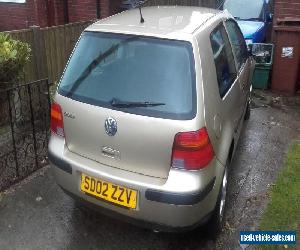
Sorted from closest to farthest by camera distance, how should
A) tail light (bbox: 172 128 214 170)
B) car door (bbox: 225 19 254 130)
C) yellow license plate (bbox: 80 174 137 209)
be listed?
tail light (bbox: 172 128 214 170) → yellow license plate (bbox: 80 174 137 209) → car door (bbox: 225 19 254 130)

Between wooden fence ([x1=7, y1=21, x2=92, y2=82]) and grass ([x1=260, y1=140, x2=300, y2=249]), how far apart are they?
13.4ft

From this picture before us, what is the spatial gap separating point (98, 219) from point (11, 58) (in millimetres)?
2483

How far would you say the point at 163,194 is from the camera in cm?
296

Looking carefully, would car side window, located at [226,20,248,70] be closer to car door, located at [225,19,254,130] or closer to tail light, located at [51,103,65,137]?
car door, located at [225,19,254,130]

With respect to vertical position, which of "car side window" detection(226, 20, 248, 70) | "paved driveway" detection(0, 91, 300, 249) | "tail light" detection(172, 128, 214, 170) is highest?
"car side window" detection(226, 20, 248, 70)

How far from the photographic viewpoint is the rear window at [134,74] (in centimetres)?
304

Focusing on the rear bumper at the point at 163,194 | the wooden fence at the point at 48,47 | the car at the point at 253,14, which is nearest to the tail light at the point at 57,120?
the rear bumper at the point at 163,194

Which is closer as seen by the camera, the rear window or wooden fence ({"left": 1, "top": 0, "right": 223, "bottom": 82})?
the rear window

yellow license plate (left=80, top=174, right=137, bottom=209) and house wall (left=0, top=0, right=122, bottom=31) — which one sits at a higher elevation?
house wall (left=0, top=0, right=122, bottom=31)

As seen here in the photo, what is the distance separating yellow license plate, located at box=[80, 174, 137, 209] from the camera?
308 centimetres

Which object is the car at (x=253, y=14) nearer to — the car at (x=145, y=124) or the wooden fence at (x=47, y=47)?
the wooden fence at (x=47, y=47)

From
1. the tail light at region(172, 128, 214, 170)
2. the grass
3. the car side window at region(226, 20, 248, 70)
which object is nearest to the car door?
the car side window at region(226, 20, 248, 70)

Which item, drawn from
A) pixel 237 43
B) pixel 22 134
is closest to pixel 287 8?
pixel 237 43

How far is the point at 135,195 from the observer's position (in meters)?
3.05
